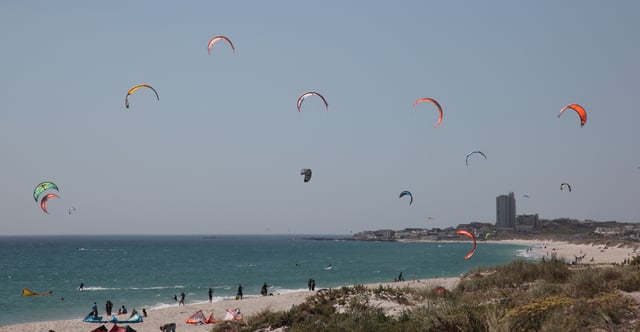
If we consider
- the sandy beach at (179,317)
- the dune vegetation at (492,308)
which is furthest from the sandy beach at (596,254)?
the dune vegetation at (492,308)

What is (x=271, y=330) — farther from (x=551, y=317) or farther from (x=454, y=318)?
(x=551, y=317)

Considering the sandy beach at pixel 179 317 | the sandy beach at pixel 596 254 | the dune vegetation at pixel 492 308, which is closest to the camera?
the dune vegetation at pixel 492 308

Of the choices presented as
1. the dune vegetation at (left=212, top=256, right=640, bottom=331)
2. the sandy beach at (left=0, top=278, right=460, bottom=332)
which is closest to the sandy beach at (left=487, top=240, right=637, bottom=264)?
the sandy beach at (left=0, top=278, right=460, bottom=332)

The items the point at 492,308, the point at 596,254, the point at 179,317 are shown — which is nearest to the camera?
the point at 492,308

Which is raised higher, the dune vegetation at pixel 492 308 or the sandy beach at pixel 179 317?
the dune vegetation at pixel 492 308

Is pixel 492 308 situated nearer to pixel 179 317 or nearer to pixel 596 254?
pixel 179 317

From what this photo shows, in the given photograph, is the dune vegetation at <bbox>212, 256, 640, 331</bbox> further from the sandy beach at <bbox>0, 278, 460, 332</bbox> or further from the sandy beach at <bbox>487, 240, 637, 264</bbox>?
the sandy beach at <bbox>487, 240, 637, 264</bbox>

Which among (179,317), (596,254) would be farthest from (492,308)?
(596,254)

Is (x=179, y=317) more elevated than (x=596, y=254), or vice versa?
(x=596, y=254)

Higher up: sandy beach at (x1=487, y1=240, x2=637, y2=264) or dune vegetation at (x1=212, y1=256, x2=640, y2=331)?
dune vegetation at (x1=212, y1=256, x2=640, y2=331)

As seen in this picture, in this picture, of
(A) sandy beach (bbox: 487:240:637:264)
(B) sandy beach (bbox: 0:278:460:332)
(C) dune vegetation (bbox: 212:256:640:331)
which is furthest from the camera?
(A) sandy beach (bbox: 487:240:637:264)

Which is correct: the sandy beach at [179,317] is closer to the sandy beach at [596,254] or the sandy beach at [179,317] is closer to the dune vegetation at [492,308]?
the dune vegetation at [492,308]

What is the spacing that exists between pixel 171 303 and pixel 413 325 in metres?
32.2

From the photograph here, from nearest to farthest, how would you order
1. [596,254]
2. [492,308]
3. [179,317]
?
[492,308]
[179,317]
[596,254]
